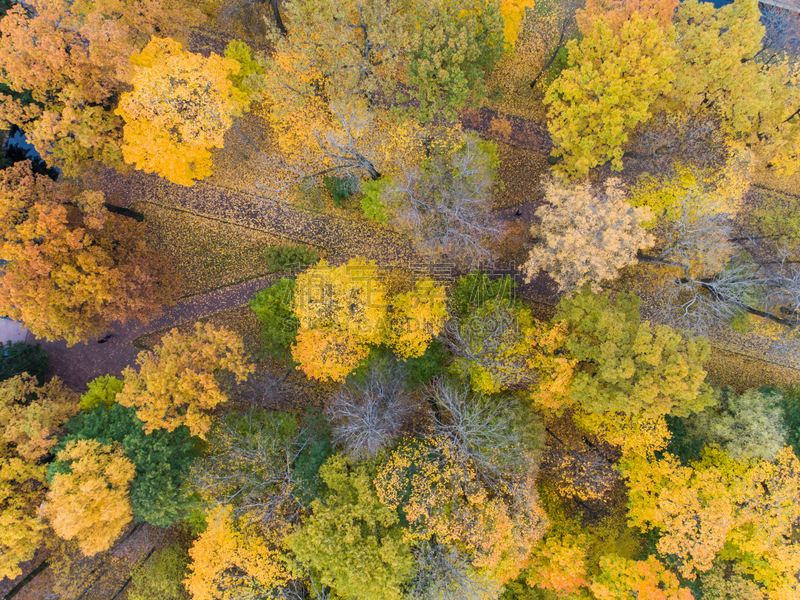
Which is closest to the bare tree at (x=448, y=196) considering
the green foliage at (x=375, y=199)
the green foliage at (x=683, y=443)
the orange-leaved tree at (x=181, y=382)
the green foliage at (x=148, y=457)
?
the green foliage at (x=375, y=199)

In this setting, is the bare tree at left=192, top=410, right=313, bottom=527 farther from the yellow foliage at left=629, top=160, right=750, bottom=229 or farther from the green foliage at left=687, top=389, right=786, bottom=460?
the yellow foliage at left=629, top=160, right=750, bottom=229

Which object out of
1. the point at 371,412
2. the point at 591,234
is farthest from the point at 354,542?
the point at 591,234

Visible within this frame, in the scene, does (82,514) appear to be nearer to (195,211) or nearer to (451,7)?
(195,211)

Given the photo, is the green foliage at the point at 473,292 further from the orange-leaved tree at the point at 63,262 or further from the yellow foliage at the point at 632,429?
the orange-leaved tree at the point at 63,262

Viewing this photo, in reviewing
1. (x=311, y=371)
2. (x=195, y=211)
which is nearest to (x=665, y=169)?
(x=311, y=371)

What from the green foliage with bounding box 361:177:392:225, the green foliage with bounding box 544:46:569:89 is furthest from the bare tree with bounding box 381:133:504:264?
the green foliage with bounding box 544:46:569:89

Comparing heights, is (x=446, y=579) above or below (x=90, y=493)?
below

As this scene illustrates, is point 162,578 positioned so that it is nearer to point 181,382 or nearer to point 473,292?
point 181,382
